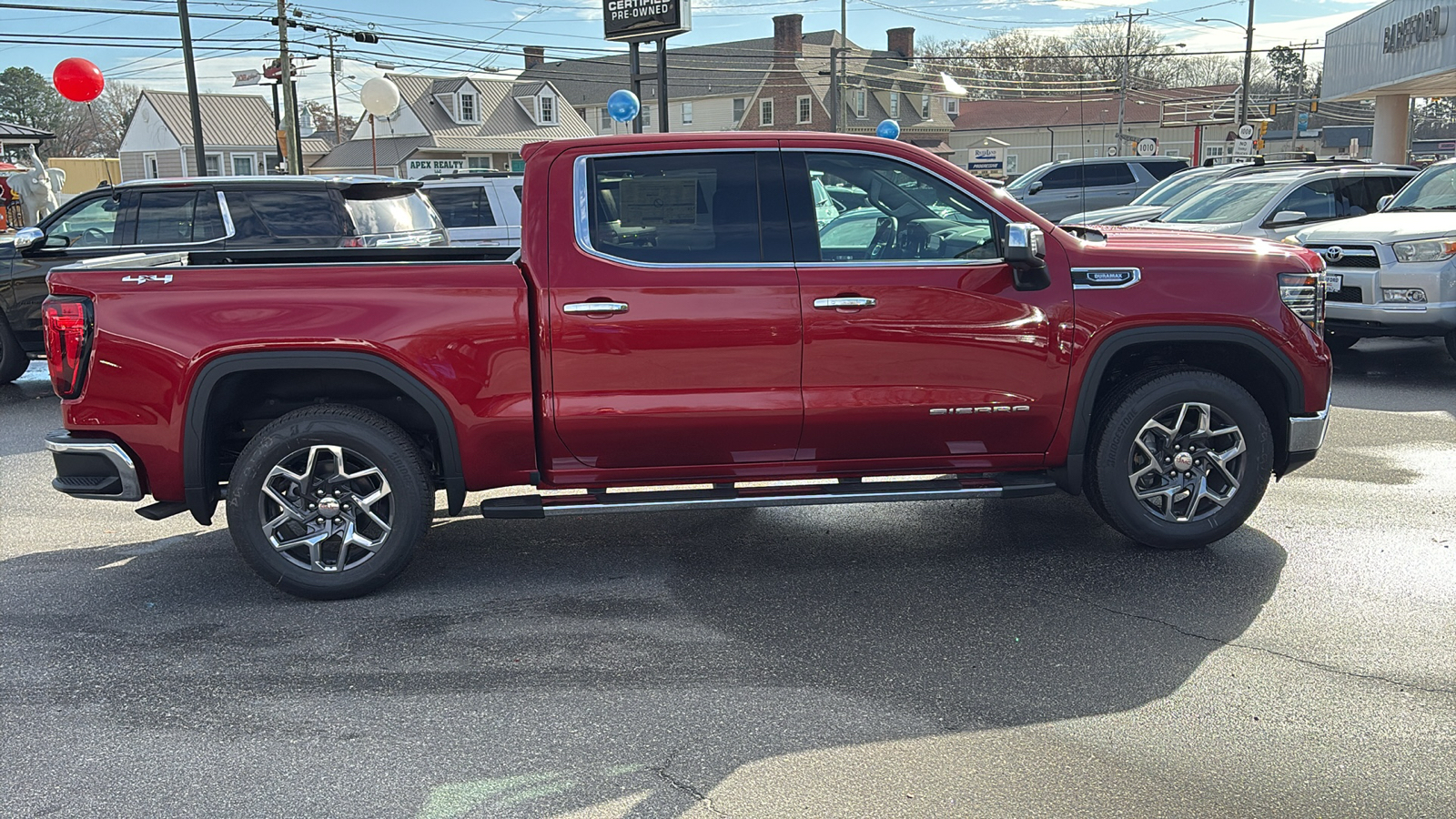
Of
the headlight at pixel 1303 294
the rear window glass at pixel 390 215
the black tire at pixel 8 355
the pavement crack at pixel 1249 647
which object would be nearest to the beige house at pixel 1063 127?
the rear window glass at pixel 390 215

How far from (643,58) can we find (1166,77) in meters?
48.6

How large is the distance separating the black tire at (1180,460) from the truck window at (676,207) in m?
1.82

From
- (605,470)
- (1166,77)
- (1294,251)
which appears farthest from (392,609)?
(1166,77)

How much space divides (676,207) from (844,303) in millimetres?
827

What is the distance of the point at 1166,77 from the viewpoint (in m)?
95.3

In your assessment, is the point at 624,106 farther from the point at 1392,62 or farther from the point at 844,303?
the point at 1392,62

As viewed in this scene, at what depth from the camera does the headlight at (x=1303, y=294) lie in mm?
5180

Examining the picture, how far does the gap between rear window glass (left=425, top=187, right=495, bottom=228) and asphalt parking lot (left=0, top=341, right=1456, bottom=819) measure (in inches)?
317

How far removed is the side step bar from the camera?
16.1 feet

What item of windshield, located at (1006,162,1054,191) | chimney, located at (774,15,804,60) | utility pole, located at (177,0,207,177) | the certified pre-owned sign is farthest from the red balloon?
chimney, located at (774,15,804,60)

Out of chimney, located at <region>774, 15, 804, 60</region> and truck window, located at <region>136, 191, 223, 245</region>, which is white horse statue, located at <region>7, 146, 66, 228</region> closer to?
truck window, located at <region>136, 191, 223, 245</region>

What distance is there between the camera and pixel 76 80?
22484mm

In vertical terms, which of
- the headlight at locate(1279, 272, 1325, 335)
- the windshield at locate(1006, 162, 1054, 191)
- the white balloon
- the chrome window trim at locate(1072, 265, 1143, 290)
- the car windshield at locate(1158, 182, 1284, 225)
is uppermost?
the white balloon

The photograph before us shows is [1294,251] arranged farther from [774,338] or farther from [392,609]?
[392,609]
